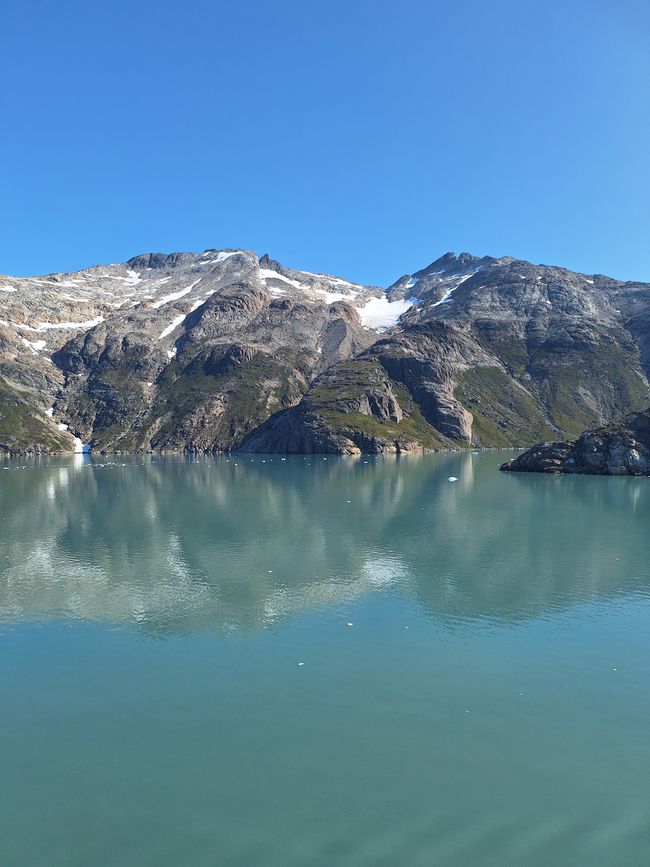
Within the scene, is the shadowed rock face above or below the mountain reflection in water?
above

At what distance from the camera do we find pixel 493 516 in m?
80.0

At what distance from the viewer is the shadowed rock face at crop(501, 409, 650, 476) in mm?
146500

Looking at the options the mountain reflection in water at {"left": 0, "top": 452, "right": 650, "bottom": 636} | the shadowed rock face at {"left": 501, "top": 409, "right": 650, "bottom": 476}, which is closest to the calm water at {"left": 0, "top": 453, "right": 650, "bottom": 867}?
the mountain reflection in water at {"left": 0, "top": 452, "right": 650, "bottom": 636}

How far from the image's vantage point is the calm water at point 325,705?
16359 mm

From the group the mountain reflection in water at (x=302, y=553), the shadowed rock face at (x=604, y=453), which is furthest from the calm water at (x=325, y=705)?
the shadowed rock face at (x=604, y=453)

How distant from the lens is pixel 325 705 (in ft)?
79.9

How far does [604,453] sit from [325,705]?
146178 mm

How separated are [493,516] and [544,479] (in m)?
65.9

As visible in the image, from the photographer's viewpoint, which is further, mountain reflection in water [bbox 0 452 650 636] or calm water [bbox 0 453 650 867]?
mountain reflection in water [bbox 0 452 650 636]

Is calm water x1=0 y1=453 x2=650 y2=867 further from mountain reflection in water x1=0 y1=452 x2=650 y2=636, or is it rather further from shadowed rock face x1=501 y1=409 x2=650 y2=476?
shadowed rock face x1=501 y1=409 x2=650 y2=476

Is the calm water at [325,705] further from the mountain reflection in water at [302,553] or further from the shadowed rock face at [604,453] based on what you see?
the shadowed rock face at [604,453]

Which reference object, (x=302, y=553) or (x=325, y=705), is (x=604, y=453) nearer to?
(x=302, y=553)

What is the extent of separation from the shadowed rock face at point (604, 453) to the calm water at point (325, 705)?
102 meters

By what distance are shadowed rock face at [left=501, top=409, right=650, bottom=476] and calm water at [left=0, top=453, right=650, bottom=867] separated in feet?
334
